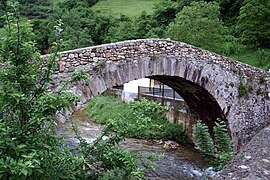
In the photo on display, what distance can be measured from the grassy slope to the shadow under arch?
31.5m

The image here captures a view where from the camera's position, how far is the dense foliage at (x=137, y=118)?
14.1 ft

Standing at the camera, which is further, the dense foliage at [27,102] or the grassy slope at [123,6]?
the grassy slope at [123,6]

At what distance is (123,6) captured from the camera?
49750mm

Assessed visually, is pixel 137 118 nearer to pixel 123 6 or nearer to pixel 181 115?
pixel 181 115

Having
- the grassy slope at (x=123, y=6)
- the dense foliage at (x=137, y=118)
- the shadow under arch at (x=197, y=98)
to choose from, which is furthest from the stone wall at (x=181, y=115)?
the grassy slope at (x=123, y=6)

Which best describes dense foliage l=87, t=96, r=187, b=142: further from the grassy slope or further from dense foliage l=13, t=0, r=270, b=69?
the grassy slope

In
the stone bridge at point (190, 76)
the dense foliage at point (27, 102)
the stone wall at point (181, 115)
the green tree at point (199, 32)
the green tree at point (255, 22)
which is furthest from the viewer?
the green tree at point (255, 22)

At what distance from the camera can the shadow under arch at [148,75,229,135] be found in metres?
10.3

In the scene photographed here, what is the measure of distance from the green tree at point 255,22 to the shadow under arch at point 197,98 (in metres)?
12.4

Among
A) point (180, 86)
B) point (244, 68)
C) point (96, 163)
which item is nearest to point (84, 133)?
point (180, 86)

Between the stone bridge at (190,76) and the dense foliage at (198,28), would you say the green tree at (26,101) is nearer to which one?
the dense foliage at (198,28)

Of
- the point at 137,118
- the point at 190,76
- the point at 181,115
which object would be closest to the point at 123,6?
the point at 181,115

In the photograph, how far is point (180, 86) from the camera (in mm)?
11172

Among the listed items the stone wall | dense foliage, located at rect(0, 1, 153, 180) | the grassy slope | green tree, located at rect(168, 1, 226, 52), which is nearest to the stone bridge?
the stone wall
